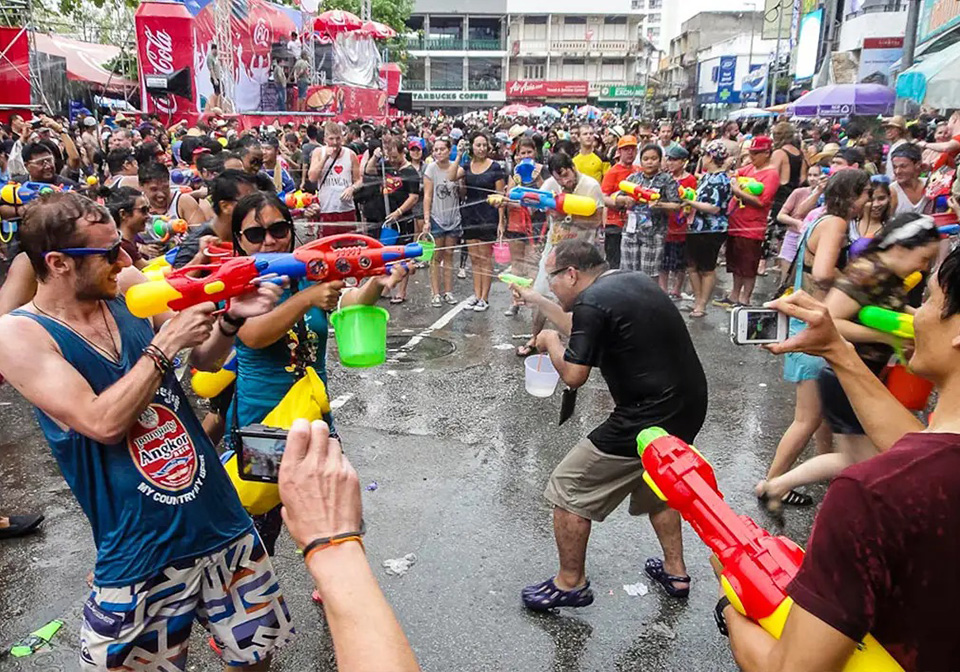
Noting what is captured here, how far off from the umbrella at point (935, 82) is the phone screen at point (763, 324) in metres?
9.70

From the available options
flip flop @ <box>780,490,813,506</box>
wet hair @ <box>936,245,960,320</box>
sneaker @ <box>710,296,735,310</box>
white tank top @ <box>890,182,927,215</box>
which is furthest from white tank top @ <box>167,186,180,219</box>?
sneaker @ <box>710,296,735,310</box>

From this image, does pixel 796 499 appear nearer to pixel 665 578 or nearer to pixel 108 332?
pixel 665 578

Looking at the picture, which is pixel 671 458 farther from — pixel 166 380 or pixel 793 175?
pixel 793 175

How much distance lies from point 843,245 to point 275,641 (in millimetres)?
3495

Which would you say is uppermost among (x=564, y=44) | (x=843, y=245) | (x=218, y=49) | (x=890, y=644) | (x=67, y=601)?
(x=564, y=44)

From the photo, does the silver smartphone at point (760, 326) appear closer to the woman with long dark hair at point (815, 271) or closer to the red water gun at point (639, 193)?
the woman with long dark hair at point (815, 271)

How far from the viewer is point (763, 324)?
2.08 m

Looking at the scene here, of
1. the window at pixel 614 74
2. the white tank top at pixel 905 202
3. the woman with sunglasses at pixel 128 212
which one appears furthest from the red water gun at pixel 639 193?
the window at pixel 614 74

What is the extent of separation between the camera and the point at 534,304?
3.71 m

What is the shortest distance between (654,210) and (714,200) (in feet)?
2.26

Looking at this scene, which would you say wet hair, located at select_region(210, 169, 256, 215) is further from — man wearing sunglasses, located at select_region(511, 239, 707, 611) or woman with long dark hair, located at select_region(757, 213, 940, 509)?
woman with long dark hair, located at select_region(757, 213, 940, 509)

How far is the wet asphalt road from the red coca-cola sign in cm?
6337

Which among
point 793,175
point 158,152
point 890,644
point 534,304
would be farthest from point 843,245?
A: point 158,152

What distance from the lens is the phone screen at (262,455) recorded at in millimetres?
2039
